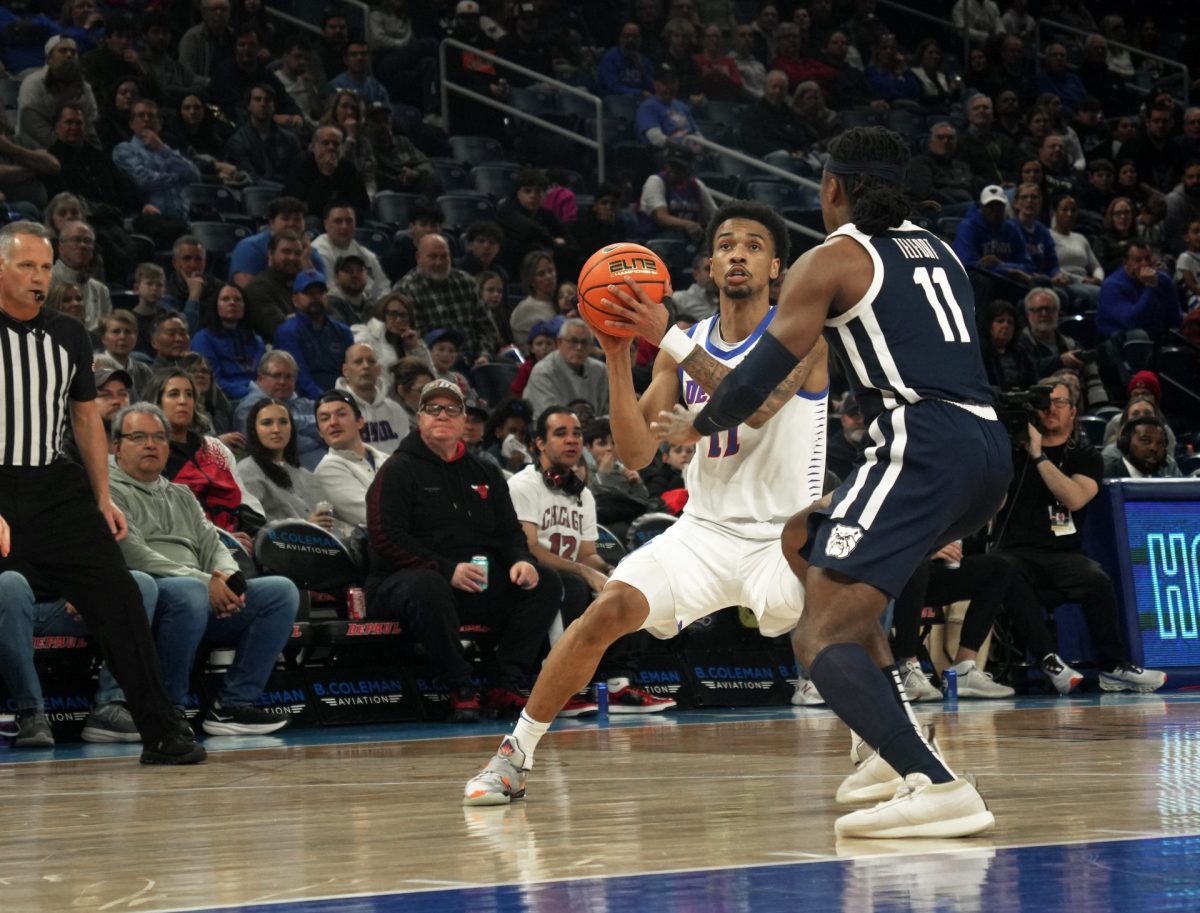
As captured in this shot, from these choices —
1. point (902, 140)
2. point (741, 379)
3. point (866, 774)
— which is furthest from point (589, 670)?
point (902, 140)

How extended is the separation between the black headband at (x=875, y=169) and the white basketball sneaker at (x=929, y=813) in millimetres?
1590

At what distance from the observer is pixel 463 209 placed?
1511 centimetres

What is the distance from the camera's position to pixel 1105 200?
1923cm

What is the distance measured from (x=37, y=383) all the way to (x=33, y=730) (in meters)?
1.83

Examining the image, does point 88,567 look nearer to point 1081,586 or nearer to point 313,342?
point 313,342

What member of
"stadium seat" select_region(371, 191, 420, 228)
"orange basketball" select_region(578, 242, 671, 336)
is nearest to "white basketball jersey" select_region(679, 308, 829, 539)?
"orange basketball" select_region(578, 242, 671, 336)

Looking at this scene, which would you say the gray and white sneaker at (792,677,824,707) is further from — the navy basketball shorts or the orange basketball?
the navy basketball shorts

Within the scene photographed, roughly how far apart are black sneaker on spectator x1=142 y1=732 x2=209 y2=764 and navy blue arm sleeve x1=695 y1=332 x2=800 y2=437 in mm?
3397

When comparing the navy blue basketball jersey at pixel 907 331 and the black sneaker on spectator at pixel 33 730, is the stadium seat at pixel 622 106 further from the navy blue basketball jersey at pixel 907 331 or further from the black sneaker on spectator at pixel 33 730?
the navy blue basketball jersey at pixel 907 331

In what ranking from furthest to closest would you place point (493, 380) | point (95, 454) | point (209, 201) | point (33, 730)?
1. point (209, 201)
2. point (493, 380)
3. point (33, 730)
4. point (95, 454)

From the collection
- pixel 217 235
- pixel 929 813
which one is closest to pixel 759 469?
pixel 929 813

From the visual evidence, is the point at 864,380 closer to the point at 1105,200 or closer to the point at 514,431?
the point at 514,431

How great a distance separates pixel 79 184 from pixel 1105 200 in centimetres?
1175

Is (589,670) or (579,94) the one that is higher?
(579,94)
